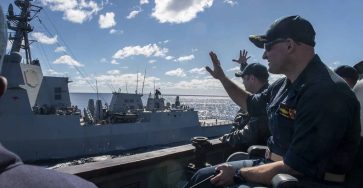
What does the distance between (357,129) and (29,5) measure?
32.2 metres

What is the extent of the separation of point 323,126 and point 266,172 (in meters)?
0.53

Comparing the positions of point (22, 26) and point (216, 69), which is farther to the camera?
point (22, 26)

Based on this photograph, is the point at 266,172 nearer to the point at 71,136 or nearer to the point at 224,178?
the point at 224,178

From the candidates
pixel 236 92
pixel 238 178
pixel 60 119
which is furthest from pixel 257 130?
pixel 60 119

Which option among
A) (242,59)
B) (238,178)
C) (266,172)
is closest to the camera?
(266,172)

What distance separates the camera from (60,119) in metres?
26.2

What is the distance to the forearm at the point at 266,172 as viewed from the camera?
2326 millimetres

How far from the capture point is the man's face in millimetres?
2594

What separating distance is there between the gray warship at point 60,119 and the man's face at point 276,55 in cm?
2001

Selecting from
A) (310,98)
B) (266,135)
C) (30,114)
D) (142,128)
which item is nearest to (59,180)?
(310,98)

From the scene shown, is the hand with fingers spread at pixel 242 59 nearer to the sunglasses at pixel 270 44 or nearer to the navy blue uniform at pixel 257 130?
the navy blue uniform at pixel 257 130

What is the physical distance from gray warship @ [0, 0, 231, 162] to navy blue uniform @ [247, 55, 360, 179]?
20.4m

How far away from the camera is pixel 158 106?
3856cm

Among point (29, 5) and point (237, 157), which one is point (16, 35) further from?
point (237, 157)
